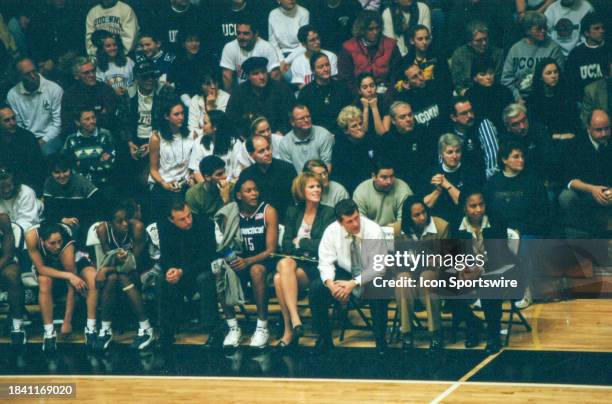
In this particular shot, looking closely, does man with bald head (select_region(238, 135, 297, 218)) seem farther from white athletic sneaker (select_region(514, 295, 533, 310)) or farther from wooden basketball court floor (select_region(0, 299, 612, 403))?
white athletic sneaker (select_region(514, 295, 533, 310))

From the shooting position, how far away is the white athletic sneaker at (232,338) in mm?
9266

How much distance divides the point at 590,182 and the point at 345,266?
7.35ft

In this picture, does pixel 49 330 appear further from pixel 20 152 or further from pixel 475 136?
pixel 475 136

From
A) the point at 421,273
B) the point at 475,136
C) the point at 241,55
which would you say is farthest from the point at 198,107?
the point at 421,273

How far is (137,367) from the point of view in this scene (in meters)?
9.13

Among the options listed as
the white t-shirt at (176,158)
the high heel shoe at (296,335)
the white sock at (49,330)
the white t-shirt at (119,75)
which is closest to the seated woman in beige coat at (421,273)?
the high heel shoe at (296,335)

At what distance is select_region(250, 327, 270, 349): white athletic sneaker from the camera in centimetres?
920

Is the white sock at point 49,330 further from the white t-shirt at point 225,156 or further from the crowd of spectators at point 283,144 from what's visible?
the white t-shirt at point 225,156

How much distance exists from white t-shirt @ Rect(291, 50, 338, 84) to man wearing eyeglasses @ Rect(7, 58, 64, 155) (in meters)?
2.36

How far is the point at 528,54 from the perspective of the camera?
A: 9.97 meters

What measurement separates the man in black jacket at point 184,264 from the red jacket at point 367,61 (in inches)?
79.2

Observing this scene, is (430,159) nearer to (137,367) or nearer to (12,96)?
(137,367)

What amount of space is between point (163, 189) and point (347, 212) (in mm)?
1999

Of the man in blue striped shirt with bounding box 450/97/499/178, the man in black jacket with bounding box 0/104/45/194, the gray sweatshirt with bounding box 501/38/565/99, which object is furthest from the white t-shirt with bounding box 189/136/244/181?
the gray sweatshirt with bounding box 501/38/565/99
